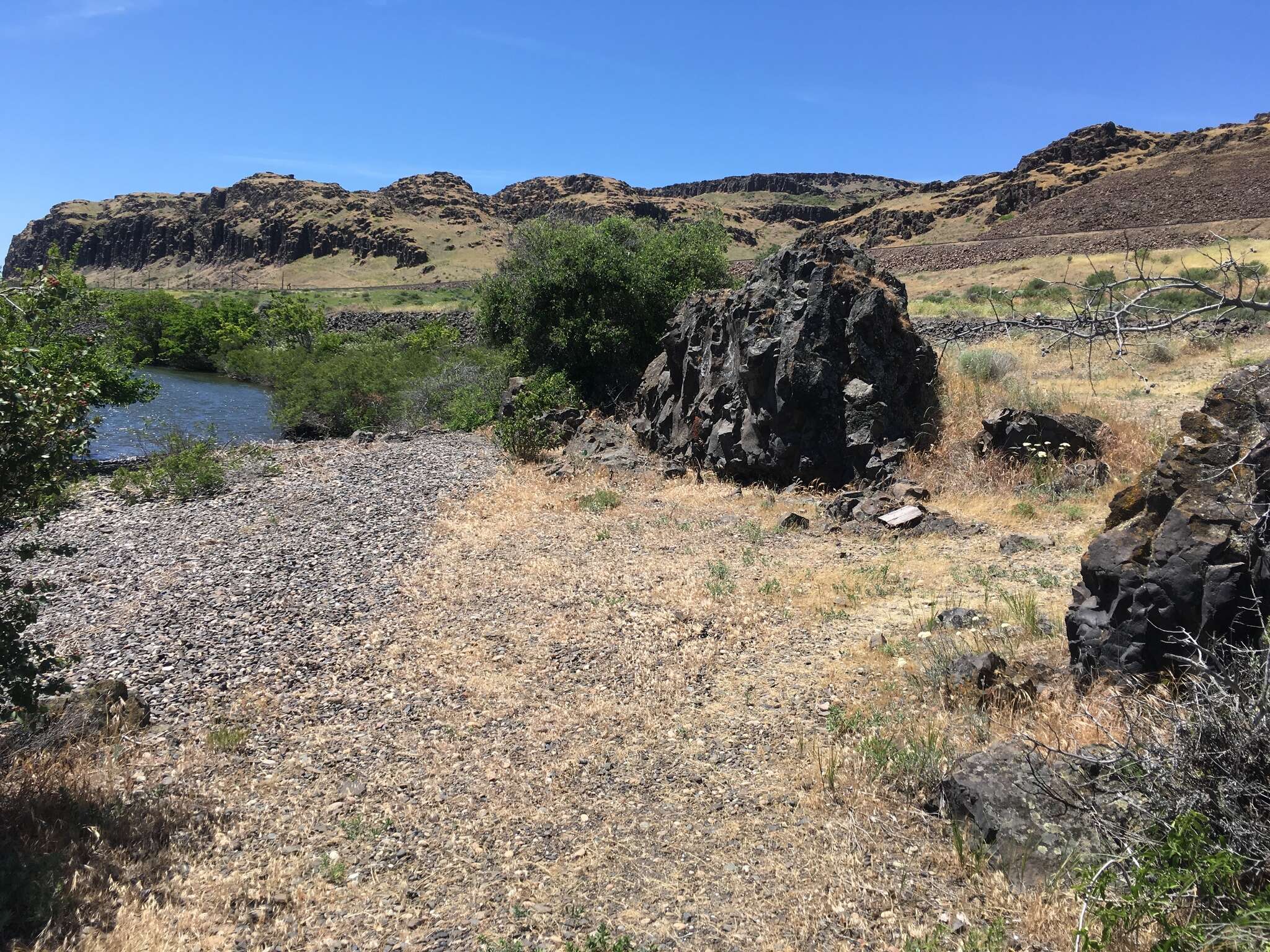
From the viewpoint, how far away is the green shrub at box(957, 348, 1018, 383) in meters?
14.7

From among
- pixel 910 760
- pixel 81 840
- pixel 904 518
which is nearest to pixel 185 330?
pixel 904 518

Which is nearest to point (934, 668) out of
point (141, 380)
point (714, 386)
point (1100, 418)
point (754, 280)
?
point (1100, 418)

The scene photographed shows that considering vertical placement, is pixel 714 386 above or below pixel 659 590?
above

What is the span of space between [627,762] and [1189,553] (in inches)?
143

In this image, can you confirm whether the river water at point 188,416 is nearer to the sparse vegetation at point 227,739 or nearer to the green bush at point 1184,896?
the sparse vegetation at point 227,739

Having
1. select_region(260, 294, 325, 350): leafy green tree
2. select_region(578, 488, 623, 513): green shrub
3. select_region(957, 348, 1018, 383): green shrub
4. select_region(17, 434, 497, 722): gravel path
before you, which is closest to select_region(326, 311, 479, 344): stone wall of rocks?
select_region(260, 294, 325, 350): leafy green tree

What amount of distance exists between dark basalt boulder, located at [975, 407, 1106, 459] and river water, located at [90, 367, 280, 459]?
1660 cm

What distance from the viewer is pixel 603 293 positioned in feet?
60.7

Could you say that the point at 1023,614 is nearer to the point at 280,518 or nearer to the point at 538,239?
the point at 280,518

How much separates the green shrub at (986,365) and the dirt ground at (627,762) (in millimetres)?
5343

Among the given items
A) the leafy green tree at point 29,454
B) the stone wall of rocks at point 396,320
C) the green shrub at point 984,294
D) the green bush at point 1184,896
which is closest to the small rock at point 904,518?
the green bush at point 1184,896

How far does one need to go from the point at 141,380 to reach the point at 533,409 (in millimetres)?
9896

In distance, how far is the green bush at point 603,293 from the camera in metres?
18.3

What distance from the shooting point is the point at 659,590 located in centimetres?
828
